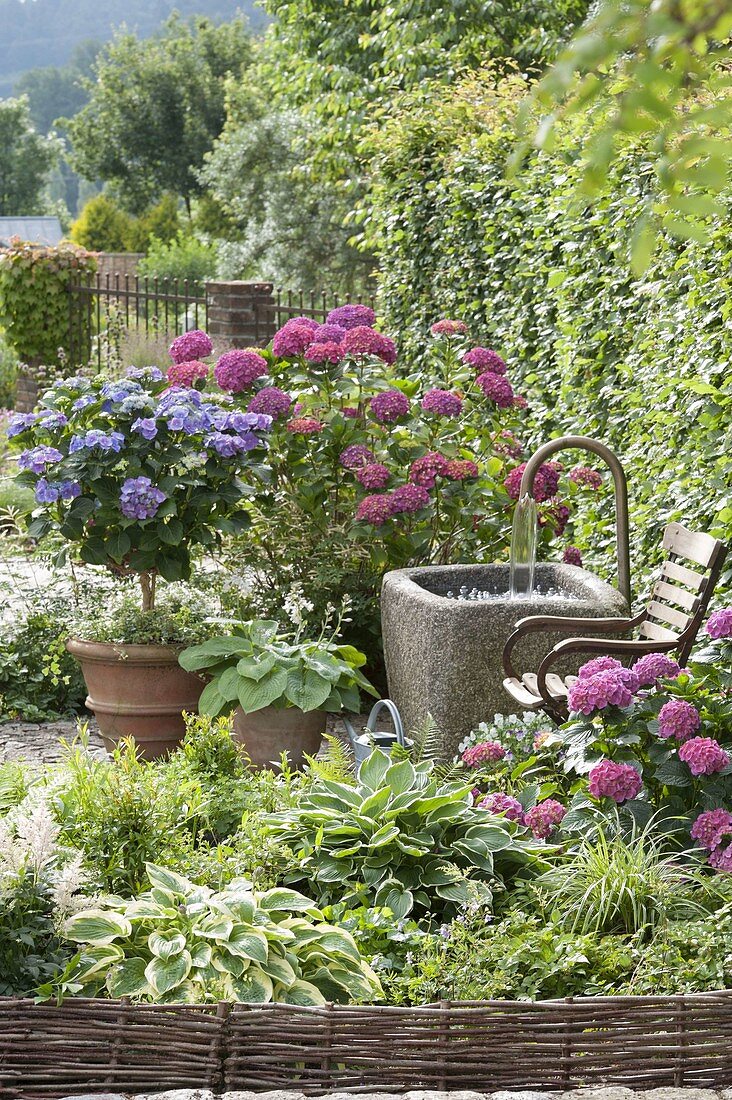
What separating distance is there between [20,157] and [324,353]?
59.6 m

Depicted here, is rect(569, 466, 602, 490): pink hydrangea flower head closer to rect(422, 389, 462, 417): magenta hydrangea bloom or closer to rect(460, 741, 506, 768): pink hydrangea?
rect(422, 389, 462, 417): magenta hydrangea bloom

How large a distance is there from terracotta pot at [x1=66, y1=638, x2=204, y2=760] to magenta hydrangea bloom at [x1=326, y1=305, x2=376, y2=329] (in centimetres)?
182

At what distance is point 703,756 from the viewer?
132 inches

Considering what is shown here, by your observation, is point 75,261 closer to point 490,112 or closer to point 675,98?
point 490,112

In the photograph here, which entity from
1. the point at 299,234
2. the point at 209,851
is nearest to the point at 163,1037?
the point at 209,851

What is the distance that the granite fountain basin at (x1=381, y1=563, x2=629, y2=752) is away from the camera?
431cm

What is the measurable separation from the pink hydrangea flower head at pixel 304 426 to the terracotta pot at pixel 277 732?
135 centimetres

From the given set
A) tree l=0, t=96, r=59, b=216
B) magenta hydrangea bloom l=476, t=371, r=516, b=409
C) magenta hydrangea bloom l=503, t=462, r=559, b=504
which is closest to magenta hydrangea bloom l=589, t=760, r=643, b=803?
magenta hydrangea bloom l=503, t=462, r=559, b=504

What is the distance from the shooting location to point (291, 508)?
569cm

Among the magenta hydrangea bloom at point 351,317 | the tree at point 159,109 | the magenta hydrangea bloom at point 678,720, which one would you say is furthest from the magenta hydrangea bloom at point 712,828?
the tree at point 159,109

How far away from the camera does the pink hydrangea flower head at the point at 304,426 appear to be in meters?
5.36

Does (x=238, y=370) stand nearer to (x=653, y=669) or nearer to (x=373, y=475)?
(x=373, y=475)

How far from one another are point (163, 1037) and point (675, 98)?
1.98 metres

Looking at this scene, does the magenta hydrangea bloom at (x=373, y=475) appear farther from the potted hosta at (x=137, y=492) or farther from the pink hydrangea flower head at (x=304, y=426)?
the potted hosta at (x=137, y=492)
